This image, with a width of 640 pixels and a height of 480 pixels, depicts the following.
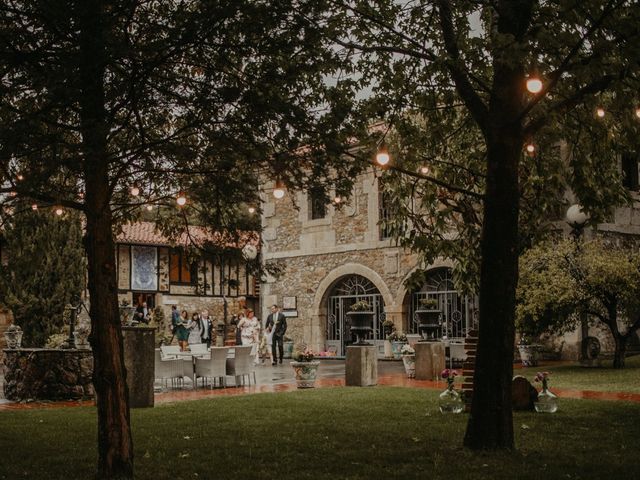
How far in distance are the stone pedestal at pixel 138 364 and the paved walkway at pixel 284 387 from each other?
2.27 feet

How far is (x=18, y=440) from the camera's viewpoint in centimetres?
739

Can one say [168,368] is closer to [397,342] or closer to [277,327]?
[277,327]

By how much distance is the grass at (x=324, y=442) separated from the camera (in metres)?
5.74

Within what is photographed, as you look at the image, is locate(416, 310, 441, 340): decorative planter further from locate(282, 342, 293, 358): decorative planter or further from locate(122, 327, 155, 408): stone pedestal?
locate(282, 342, 293, 358): decorative planter

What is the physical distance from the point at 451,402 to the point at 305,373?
14.1 ft

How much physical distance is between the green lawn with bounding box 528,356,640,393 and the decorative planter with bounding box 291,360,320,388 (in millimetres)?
3990

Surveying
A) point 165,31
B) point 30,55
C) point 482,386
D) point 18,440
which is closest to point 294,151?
point 165,31

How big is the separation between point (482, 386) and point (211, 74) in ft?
11.7

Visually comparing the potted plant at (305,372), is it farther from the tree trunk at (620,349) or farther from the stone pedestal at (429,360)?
the tree trunk at (620,349)

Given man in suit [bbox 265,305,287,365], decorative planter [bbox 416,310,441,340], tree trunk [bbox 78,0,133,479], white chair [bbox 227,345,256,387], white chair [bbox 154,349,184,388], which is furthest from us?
man in suit [bbox 265,305,287,365]

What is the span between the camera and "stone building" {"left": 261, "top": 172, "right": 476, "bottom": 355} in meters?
20.4

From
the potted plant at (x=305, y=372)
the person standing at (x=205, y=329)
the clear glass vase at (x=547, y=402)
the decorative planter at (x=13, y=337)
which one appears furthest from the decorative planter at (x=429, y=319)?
the person standing at (x=205, y=329)

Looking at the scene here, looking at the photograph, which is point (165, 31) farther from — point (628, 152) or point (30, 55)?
point (628, 152)

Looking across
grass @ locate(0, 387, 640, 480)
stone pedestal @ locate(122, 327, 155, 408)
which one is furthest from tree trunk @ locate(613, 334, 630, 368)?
stone pedestal @ locate(122, 327, 155, 408)
